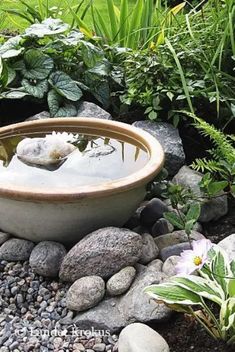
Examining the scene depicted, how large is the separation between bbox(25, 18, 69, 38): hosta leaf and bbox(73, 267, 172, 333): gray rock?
1.68m

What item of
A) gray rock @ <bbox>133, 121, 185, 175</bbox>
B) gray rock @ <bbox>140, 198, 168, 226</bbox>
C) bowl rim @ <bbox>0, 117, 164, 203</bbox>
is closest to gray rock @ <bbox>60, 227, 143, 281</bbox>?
bowl rim @ <bbox>0, 117, 164, 203</bbox>

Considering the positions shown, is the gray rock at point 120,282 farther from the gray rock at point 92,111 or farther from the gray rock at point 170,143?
the gray rock at point 92,111

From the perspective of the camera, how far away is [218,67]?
3363mm

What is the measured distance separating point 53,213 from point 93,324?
47 cm

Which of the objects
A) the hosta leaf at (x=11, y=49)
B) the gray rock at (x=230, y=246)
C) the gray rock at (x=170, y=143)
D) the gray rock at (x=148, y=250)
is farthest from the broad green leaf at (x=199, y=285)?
the hosta leaf at (x=11, y=49)

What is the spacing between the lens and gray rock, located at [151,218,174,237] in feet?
8.98

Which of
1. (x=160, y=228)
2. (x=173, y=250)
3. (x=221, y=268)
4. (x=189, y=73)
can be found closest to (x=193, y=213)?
(x=173, y=250)

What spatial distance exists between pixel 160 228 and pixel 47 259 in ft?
1.83

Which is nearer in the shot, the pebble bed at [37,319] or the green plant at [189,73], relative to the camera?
the pebble bed at [37,319]

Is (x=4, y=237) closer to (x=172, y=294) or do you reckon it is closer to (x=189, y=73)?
(x=172, y=294)

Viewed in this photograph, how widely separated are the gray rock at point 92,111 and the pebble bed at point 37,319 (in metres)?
1.08

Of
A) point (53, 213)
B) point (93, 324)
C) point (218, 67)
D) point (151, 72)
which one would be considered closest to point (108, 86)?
point (151, 72)

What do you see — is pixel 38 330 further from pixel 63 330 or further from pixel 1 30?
pixel 1 30

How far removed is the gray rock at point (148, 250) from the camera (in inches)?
98.7
